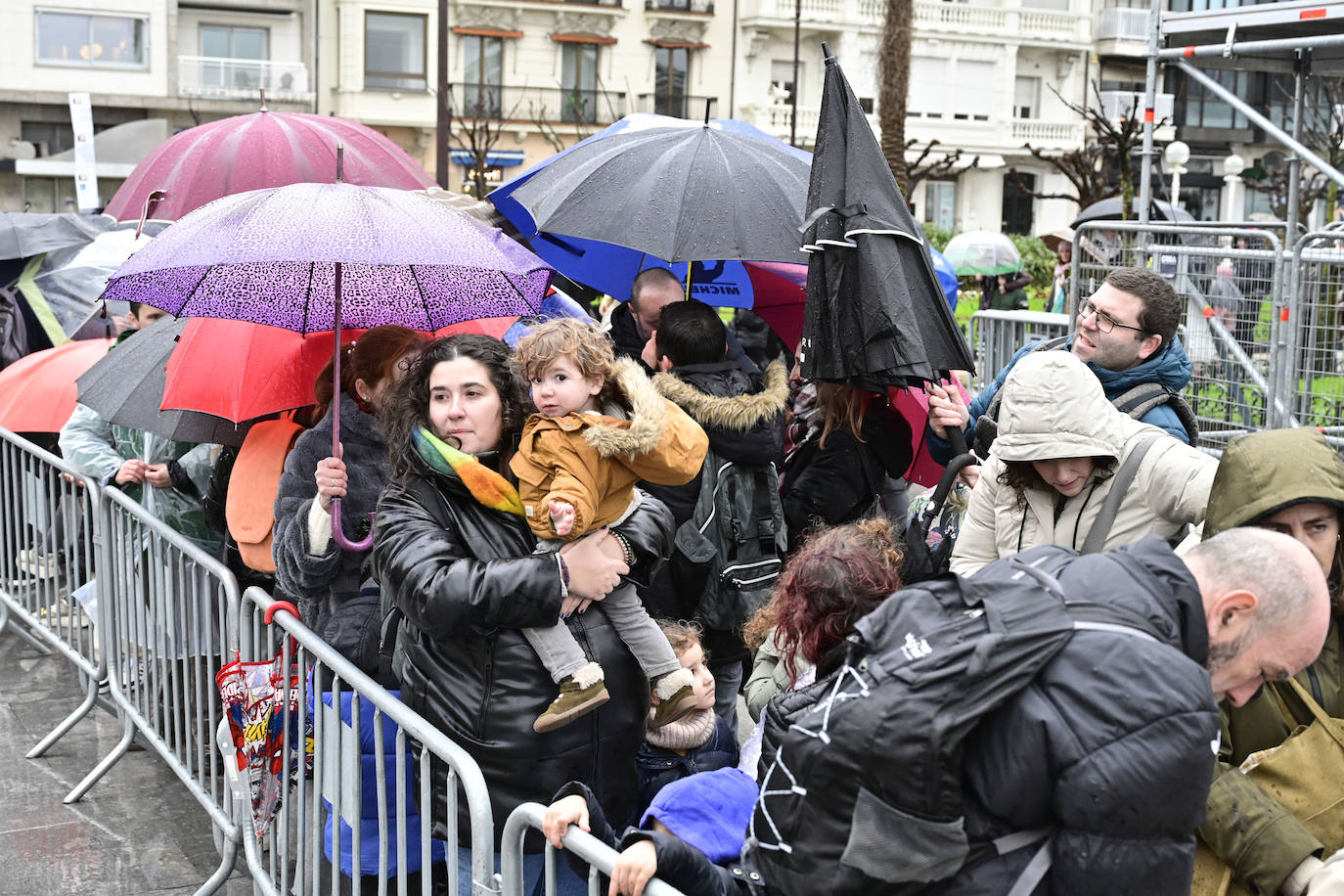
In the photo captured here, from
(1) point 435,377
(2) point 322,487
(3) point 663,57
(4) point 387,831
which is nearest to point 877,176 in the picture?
(1) point 435,377

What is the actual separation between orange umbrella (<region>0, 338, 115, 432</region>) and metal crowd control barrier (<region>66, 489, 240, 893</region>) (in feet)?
3.59

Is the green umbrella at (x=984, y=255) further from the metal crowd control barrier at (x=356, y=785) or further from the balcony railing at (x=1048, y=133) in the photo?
the balcony railing at (x=1048, y=133)

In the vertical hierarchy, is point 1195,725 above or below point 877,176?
below

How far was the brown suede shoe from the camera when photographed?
328cm

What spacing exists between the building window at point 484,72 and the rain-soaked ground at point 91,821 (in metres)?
40.8

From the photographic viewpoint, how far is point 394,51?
44062mm

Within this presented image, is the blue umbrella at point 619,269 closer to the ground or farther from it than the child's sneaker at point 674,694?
farther from it

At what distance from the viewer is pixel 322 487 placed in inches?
161

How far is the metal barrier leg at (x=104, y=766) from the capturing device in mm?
5551

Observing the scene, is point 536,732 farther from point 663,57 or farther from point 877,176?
point 663,57

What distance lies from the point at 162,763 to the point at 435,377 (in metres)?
3.17

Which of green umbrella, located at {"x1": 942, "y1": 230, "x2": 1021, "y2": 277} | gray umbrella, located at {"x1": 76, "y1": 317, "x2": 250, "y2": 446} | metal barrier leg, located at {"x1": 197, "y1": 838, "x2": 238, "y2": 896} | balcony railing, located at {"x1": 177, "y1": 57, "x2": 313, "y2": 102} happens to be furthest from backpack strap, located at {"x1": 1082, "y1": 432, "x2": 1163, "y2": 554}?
balcony railing, located at {"x1": 177, "y1": 57, "x2": 313, "y2": 102}

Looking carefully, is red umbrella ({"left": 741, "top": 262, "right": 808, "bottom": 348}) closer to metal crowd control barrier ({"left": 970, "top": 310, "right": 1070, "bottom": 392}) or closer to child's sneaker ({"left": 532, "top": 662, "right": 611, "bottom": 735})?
child's sneaker ({"left": 532, "top": 662, "right": 611, "bottom": 735})

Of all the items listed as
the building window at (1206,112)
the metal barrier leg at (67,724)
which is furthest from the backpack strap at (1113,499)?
the building window at (1206,112)
